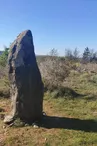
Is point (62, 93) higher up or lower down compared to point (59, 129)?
higher up

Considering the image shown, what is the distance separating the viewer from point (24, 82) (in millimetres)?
8289

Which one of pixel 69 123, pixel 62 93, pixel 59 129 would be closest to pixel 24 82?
pixel 59 129

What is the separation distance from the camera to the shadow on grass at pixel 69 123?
315 inches

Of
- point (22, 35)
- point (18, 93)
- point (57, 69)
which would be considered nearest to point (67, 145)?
point (18, 93)

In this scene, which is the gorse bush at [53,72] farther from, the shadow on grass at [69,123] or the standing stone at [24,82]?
the standing stone at [24,82]

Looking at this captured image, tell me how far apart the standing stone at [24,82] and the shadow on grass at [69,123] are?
47 cm

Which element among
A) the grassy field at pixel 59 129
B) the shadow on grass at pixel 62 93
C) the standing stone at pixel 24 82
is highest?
the standing stone at pixel 24 82

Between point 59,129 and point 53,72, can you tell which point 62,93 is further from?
point 59,129

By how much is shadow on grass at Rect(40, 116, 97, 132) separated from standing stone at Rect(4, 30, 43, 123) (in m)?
0.47

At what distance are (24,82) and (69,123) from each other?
7.53 ft

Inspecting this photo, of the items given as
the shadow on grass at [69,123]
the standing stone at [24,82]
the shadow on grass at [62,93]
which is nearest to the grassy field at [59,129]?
the shadow on grass at [69,123]

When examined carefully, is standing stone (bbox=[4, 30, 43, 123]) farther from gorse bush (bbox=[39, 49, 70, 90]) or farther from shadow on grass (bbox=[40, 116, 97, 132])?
gorse bush (bbox=[39, 49, 70, 90])

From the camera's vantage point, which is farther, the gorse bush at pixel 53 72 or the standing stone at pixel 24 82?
the gorse bush at pixel 53 72

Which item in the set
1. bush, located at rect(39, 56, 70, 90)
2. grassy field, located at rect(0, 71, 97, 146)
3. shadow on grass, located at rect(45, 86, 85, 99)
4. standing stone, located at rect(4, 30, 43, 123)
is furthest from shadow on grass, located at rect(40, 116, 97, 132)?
bush, located at rect(39, 56, 70, 90)
